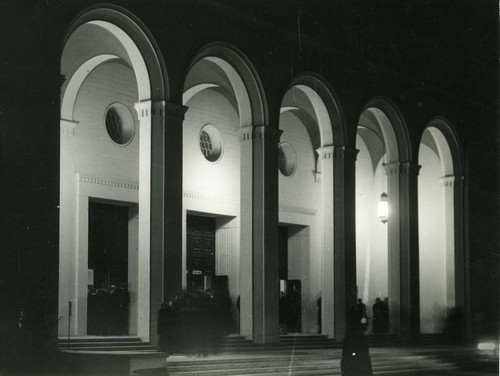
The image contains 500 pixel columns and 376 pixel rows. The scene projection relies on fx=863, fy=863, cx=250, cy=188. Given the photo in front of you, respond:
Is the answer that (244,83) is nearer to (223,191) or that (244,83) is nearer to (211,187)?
(211,187)

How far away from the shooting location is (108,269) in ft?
79.0

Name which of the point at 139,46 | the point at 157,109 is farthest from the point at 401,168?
the point at 139,46

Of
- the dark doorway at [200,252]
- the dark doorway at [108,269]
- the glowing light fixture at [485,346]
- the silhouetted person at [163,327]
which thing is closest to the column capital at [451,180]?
the glowing light fixture at [485,346]

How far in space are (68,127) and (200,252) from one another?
21.1ft

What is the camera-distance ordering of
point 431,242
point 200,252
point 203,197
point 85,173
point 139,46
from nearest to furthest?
point 139,46 < point 85,173 < point 203,197 < point 200,252 < point 431,242

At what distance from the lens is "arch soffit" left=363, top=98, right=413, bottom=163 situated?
87.6ft

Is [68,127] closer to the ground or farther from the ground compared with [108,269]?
farther from the ground

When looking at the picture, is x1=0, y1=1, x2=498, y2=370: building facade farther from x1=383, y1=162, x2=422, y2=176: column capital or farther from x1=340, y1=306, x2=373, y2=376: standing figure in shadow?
x1=340, y1=306, x2=373, y2=376: standing figure in shadow

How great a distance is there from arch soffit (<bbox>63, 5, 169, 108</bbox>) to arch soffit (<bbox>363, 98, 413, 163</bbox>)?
9646 mm

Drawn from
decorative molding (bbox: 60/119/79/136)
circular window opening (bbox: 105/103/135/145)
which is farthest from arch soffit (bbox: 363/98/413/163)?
decorative molding (bbox: 60/119/79/136)

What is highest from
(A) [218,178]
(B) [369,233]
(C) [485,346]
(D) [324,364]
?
(A) [218,178]

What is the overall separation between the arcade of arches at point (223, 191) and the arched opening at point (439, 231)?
67 millimetres

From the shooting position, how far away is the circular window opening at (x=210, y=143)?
26.6 meters

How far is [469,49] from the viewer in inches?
1208
